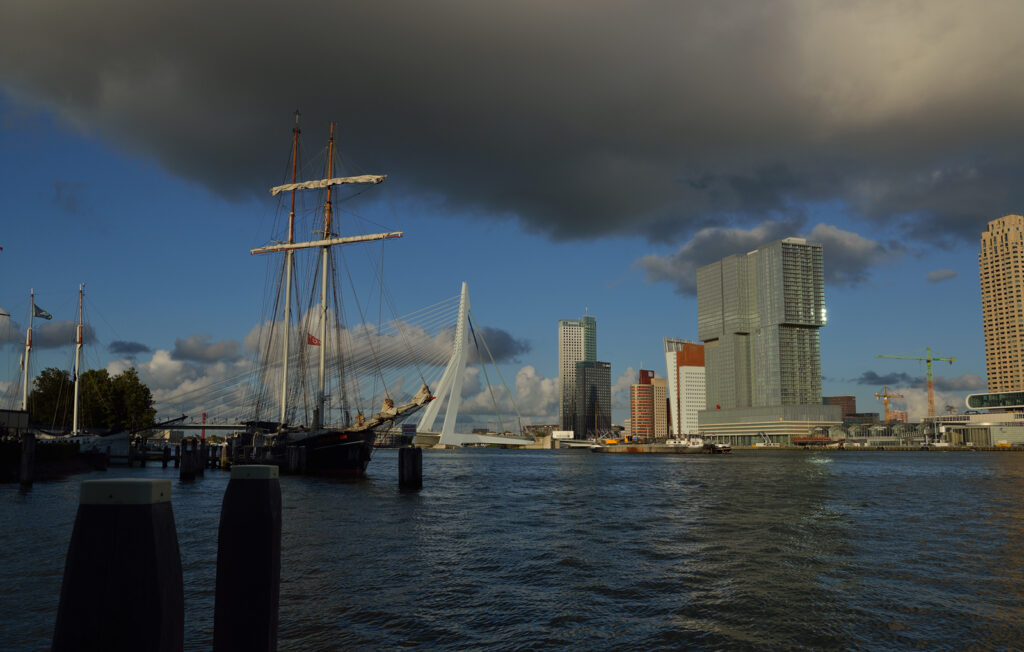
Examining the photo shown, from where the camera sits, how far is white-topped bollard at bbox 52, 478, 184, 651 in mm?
3781

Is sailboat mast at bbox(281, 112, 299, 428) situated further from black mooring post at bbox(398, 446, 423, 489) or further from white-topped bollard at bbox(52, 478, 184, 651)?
white-topped bollard at bbox(52, 478, 184, 651)

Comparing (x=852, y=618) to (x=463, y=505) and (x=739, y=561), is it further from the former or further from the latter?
(x=463, y=505)

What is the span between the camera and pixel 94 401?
86.8 metres

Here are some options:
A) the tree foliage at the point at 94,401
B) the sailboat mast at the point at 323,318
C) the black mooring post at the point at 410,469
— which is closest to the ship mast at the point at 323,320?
the sailboat mast at the point at 323,318

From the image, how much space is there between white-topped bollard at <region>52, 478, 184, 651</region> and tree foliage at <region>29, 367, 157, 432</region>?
3728 inches

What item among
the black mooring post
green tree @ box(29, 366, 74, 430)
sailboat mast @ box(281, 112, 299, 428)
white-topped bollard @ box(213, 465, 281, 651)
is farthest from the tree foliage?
white-topped bollard @ box(213, 465, 281, 651)

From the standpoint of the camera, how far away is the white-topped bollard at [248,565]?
6.44 m

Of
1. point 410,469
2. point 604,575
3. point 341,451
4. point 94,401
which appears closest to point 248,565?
point 604,575

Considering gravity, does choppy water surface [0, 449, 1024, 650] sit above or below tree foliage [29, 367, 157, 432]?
below

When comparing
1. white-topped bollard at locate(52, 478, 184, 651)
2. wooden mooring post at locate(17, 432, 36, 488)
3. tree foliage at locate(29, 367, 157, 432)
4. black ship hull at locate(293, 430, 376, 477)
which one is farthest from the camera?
tree foliage at locate(29, 367, 157, 432)

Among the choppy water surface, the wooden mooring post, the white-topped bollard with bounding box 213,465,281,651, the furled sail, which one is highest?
the furled sail

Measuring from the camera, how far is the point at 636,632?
11953 millimetres

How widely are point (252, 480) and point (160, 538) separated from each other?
113 inches

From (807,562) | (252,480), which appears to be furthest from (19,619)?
(807,562)
